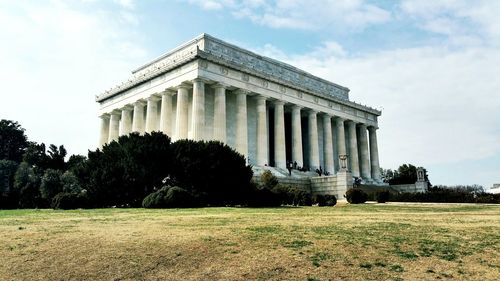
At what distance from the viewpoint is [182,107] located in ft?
185

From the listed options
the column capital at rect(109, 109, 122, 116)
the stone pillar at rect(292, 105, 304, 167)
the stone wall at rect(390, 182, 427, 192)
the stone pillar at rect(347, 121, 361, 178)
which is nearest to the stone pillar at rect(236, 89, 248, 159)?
the stone pillar at rect(292, 105, 304, 167)

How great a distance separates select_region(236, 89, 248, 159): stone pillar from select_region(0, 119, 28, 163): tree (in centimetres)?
4752

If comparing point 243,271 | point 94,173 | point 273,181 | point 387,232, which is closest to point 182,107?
point 273,181

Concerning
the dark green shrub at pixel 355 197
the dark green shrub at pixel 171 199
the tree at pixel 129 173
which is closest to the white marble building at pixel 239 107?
the tree at pixel 129 173

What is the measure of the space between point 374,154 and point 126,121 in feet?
155

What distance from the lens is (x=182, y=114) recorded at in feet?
184

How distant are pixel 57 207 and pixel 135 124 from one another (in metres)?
31.9

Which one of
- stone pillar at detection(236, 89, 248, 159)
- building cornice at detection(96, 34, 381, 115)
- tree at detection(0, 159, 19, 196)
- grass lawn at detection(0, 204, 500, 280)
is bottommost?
grass lawn at detection(0, 204, 500, 280)

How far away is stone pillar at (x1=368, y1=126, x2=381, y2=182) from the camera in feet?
270

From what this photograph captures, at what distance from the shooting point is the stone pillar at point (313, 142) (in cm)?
6769

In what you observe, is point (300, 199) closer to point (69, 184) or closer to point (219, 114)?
point (219, 114)

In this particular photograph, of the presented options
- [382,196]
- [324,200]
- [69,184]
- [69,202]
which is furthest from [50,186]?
[382,196]

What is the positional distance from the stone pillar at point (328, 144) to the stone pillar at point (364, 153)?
10.7 metres

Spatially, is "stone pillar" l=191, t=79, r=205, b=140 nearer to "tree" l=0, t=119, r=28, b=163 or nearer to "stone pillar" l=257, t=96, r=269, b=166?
"stone pillar" l=257, t=96, r=269, b=166
